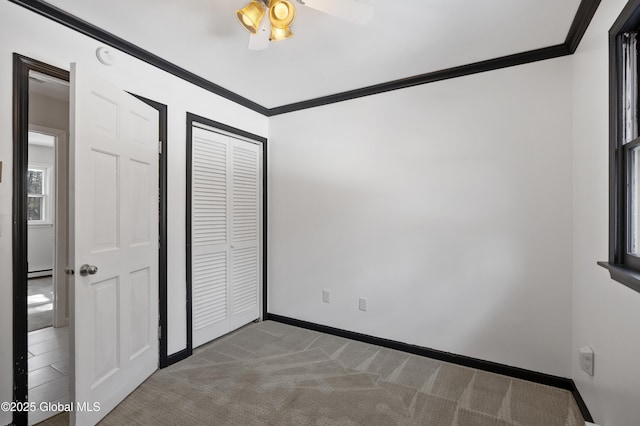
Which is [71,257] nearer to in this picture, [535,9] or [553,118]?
[535,9]

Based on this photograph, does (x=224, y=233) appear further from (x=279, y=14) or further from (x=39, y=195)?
(x=39, y=195)

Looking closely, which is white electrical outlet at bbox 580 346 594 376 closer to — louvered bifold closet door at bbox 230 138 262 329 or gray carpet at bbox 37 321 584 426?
gray carpet at bbox 37 321 584 426

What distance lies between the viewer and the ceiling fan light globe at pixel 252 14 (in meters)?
1.57

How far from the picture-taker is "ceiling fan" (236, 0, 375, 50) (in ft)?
4.83

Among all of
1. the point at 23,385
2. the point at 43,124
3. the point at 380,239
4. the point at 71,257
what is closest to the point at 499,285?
the point at 380,239

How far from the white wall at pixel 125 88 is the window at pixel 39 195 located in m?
4.83

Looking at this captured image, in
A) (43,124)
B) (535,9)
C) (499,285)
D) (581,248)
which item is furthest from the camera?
(43,124)

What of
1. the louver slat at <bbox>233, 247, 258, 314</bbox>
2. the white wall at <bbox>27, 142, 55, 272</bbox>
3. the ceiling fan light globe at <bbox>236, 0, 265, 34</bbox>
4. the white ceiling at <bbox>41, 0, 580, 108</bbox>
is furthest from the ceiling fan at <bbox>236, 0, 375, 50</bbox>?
the white wall at <bbox>27, 142, 55, 272</bbox>

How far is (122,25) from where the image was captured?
194 centimetres

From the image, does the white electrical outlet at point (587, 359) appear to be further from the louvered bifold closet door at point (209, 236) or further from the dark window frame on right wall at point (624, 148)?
the louvered bifold closet door at point (209, 236)

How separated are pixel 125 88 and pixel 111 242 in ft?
3.61

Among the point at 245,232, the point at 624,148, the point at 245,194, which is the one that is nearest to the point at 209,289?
the point at 245,232

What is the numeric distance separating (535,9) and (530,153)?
36.2 inches

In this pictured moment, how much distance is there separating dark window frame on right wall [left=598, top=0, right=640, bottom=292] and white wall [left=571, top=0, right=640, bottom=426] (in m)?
0.08
